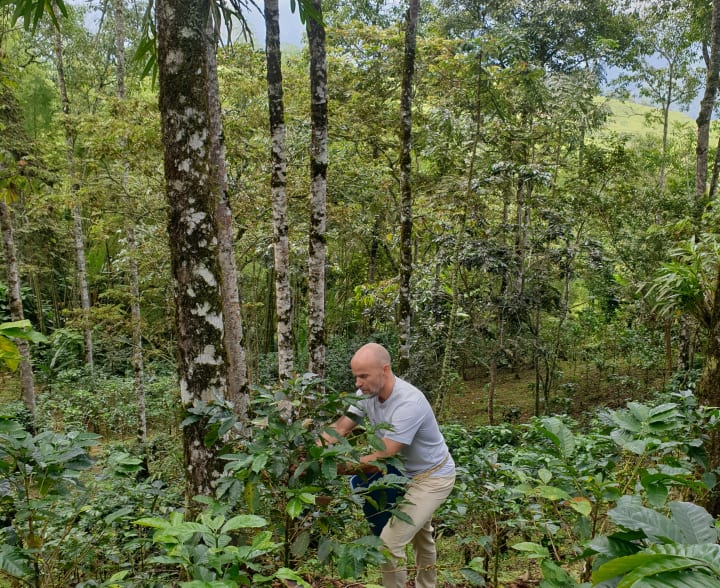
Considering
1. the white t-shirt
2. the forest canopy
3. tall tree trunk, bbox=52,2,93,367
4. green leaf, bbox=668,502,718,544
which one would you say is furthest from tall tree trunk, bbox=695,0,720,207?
tall tree trunk, bbox=52,2,93,367

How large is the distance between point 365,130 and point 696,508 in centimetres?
904

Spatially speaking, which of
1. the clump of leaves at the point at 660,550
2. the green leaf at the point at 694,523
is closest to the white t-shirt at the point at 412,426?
the clump of leaves at the point at 660,550

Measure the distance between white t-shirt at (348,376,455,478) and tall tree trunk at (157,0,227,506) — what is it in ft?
2.75

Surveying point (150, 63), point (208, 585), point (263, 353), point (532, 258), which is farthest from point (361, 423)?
point (263, 353)

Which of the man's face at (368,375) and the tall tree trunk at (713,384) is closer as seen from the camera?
the man's face at (368,375)

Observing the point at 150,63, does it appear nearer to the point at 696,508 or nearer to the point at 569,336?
the point at 696,508

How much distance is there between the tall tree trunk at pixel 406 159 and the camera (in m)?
Result: 6.34

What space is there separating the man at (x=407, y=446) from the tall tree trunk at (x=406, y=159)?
3.94 metres

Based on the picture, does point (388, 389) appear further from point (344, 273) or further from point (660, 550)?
point (344, 273)

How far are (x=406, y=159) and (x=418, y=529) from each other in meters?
4.87

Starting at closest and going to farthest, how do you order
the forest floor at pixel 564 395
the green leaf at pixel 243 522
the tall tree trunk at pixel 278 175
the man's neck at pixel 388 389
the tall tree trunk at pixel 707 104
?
1. the green leaf at pixel 243 522
2. the man's neck at pixel 388 389
3. the tall tree trunk at pixel 278 175
4. the tall tree trunk at pixel 707 104
5. the forest floor at pixel 564 395

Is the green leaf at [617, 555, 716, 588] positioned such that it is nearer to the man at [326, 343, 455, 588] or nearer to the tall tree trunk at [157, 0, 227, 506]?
the man at [326, 343, 455, 588]

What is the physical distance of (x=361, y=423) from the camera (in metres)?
2.27

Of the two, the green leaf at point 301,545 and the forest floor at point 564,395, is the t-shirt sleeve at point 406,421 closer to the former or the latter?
the green leaf at point 301,545
